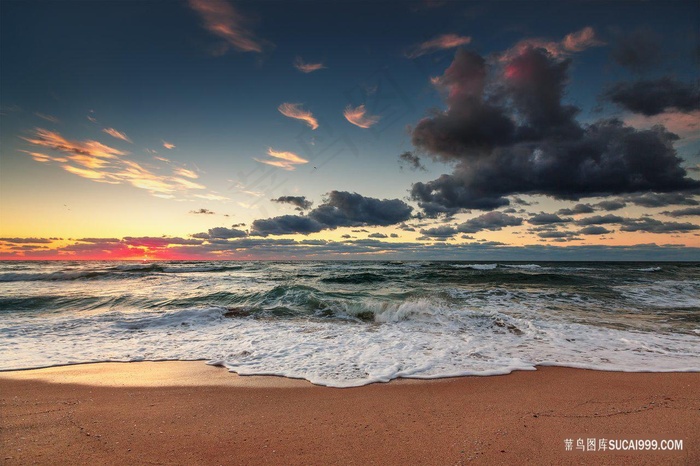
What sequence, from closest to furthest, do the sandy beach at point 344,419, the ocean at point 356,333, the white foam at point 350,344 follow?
the sandy beach at point 344,419 < the white foam at point 350,344 < the ocean at point 356,333

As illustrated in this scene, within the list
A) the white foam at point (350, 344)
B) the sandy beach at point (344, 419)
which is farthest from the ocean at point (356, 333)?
the sandy beach at point (344, 419)

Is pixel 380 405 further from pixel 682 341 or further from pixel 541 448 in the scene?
pixel 682 341

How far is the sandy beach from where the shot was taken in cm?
300

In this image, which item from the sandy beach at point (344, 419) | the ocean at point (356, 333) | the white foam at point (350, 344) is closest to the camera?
the sandy beach at point (344, 419)

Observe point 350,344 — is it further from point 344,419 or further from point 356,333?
point 344,419

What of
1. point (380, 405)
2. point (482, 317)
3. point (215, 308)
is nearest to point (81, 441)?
point (380, 405)

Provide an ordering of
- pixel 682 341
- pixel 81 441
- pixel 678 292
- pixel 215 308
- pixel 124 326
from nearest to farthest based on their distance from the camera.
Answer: pixel 81 441 → pixel 682 341 → pixel 124 326 → pixel 215 308 → pixel 678 292

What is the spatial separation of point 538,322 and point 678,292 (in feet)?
46.9

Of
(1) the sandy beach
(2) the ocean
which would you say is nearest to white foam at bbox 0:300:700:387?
(2) the ocean

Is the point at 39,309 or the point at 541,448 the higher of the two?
the point at 541,448

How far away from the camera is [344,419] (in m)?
3.76

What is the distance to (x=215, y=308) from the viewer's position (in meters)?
11.8

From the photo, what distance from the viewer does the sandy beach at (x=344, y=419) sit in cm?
300

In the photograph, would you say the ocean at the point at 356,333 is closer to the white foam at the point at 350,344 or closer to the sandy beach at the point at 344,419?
the white foam at the point at 350,344
